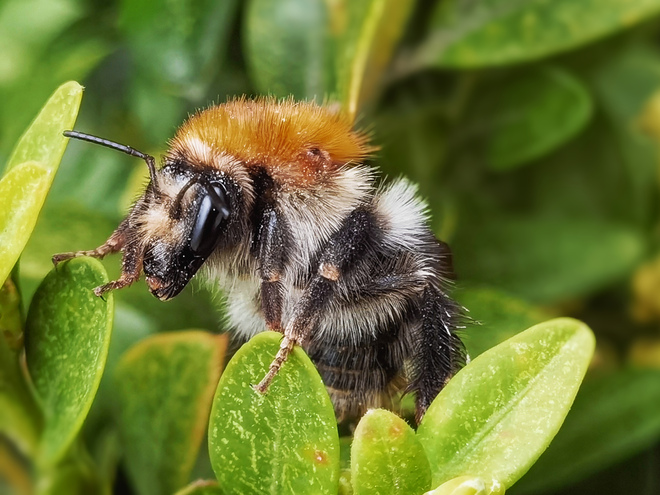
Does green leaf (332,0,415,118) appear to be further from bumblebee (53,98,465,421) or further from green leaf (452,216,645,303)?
green leaf (452,216,645,303)

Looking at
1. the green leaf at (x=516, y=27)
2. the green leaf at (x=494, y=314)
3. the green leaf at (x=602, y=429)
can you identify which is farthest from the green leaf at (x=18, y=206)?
the green leaf at (x=516, y=27)

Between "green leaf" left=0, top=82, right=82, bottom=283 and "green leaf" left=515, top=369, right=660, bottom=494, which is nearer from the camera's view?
"green leaf" left=0, top=82, right=82, bottom=283

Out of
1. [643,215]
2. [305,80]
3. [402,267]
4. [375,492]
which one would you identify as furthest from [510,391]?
[643,215]

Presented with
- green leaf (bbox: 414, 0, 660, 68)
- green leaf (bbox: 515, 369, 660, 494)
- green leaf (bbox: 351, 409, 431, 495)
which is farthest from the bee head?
green leaf (bbox: 414, 0, 660, 68)

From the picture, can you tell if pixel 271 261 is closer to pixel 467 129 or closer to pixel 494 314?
pixel 494 314

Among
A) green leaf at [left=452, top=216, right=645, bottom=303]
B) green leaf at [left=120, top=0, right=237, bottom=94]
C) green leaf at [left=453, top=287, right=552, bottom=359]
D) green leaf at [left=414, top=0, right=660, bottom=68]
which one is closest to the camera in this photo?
green leaf at [left=453, top=287, right=552, bottom=359]

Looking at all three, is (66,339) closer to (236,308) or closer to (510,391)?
(236,308)

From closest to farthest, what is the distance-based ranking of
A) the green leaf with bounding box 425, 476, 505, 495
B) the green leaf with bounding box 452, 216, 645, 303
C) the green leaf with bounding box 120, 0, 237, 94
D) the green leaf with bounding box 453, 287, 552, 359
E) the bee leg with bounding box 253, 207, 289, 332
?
the green leaf with bounding box 425, 476, 505, 495, the bee leg with bounding box 253, 207, 289, 332, the green leaf with bounding box 453, 287, 552, 359, the green leaf with bounding box 120, 0, 237, 94, the green leaf with bounding box 452, 216, 645, 303
